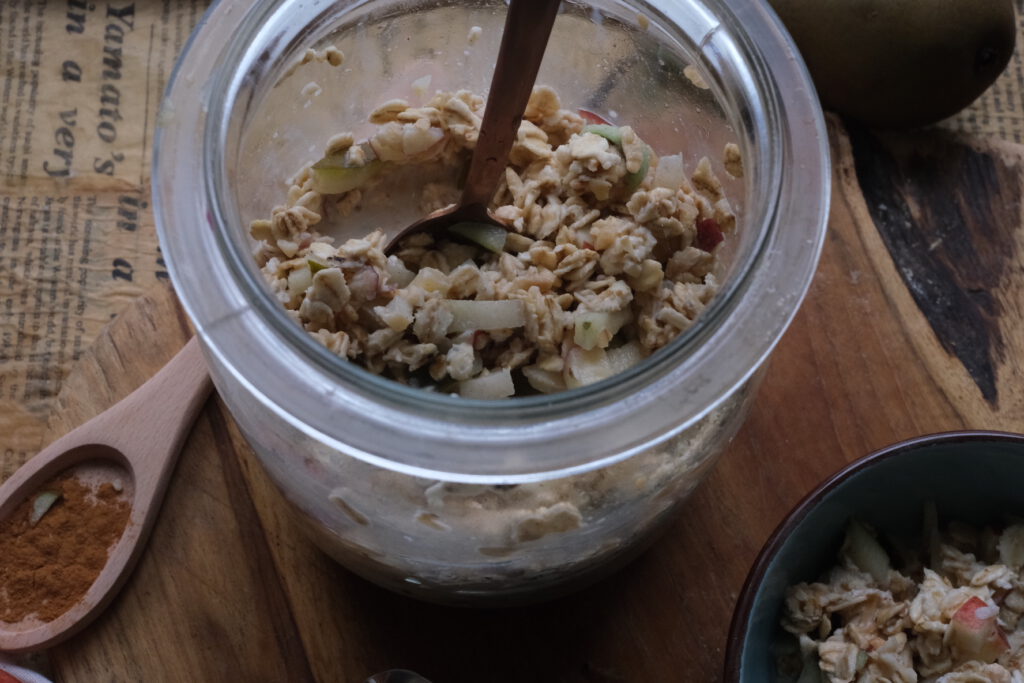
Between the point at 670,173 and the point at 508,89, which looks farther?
the point at 670,173

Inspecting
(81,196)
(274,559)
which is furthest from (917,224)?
(81,196)

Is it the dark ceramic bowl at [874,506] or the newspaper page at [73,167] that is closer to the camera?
the dark ceramic bowl at [874,506]

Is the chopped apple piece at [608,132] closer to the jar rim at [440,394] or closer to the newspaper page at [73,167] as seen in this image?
the jar rim at [440,394]

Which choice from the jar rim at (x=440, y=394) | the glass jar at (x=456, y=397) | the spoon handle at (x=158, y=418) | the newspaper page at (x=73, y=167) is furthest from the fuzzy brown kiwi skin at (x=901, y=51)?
the spoon handle at (x=158, y=418)

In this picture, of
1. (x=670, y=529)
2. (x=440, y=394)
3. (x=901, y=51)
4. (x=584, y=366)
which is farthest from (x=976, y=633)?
(x=901, y=51)

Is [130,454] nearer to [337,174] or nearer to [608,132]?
[337,174]

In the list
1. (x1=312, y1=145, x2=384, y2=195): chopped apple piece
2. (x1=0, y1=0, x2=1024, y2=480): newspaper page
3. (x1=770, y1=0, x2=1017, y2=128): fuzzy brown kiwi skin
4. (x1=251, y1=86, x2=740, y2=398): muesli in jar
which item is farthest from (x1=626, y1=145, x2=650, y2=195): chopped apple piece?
(x1=0, y1=0, x2=1024, y2=480): newspaper page

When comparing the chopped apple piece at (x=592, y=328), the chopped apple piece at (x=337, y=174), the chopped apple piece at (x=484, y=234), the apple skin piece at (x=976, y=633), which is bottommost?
the apple skin piece at (x=976, y=633)
